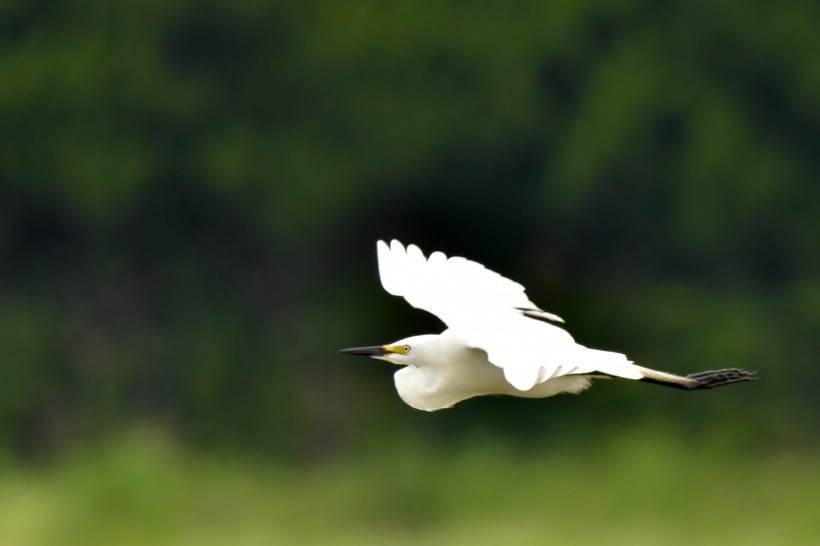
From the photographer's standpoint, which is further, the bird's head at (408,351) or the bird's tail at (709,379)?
the bird's tail at (709,379)

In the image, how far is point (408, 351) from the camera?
4.48 meters

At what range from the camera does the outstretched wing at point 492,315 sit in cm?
381

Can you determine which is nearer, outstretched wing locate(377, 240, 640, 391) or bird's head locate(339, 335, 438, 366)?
outstretched wing locate(377, 240, 640, 391)

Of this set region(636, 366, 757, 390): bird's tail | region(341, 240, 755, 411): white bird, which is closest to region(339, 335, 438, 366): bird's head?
region(341, 240, 755, 411): white bird

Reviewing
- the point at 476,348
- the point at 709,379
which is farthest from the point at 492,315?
the point at 709,379

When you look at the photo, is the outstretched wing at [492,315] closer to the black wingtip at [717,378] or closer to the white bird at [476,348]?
the white bird at [476,348]

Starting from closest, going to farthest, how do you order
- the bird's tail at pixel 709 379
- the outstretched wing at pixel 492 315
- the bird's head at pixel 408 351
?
1. the outstretched wing at pixel 492 315
2. the bird's head at pixel 408 351
3. the bird's tail at pixel 709 379

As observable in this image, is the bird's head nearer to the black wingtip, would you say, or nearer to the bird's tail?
the bird's tail

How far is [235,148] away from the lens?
28.6ft

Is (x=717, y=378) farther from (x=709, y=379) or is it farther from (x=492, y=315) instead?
(x=492, y=315)

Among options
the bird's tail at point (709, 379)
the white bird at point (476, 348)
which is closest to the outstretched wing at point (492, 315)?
the white bird at point (476, 348)

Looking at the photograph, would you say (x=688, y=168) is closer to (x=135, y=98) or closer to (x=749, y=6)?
(x=749, y=6)

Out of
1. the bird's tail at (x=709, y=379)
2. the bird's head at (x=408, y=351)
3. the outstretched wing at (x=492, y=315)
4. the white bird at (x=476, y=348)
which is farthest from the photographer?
the bird's tail at (x=709, y=379)

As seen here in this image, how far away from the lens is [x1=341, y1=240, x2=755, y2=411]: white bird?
3984mm
